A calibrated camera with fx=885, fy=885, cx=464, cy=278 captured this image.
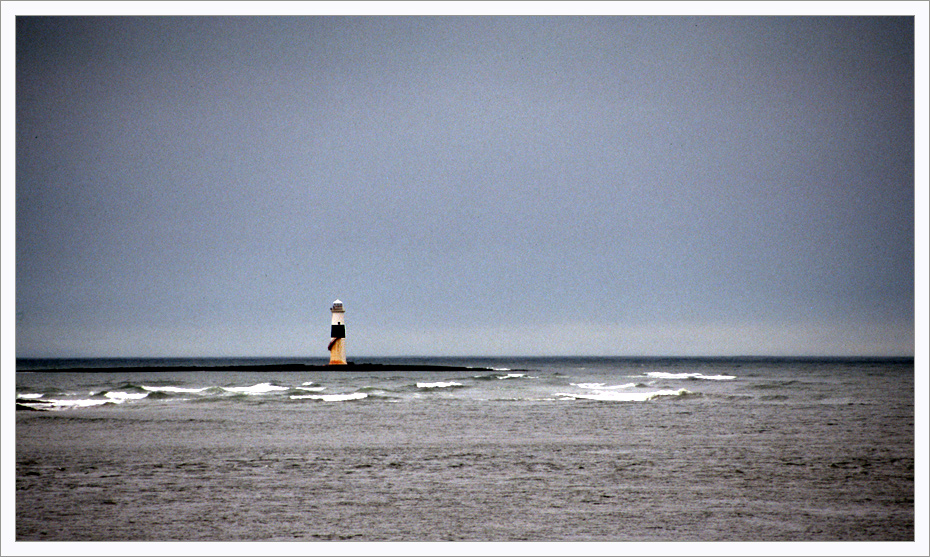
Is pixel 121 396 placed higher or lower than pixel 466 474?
higher

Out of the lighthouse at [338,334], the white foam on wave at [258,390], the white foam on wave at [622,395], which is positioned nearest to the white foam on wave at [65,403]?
the white foam on wave at [258,390]

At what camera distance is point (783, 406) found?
1046 inches

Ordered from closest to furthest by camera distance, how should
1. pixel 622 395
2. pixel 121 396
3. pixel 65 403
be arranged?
pixel 65 403
pixel 121 396
pixel 622 395

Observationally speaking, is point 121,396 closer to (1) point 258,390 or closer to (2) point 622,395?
(1) point 258,390

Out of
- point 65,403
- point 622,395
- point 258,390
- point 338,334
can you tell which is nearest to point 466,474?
point 65,403

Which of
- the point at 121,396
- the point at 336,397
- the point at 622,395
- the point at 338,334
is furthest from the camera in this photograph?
the point at 338,334

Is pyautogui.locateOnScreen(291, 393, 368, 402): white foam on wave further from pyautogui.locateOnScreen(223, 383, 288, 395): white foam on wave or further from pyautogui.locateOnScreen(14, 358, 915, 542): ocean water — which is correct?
pyautogui.locateOnScreen(14, 358, 915, 542): ocean water

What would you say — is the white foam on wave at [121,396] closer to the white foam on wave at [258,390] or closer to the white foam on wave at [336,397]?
the white foam on wave at [258,390]

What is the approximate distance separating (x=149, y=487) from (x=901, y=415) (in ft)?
61.8

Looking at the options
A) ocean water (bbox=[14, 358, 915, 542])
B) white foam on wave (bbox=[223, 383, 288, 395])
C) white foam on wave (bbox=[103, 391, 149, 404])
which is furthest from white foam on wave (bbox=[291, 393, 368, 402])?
white foam on wave (bbox=[103, 391, 149, 404])

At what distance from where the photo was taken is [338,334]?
5125 centimetres

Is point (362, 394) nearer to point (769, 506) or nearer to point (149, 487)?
point (149, 487)

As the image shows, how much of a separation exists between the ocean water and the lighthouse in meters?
23.2

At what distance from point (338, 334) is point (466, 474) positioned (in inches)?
1489
